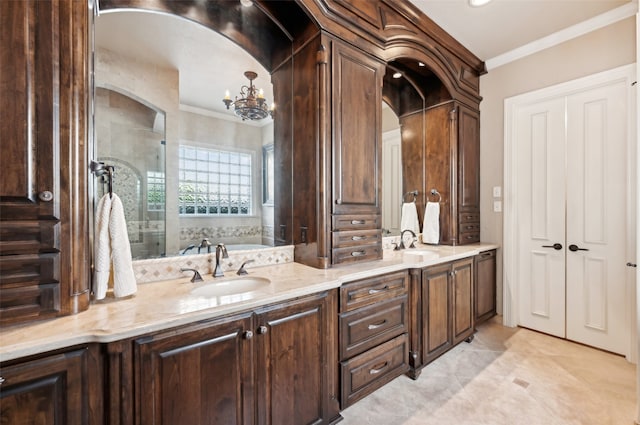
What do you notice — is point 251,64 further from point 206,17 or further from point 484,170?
point 484,170

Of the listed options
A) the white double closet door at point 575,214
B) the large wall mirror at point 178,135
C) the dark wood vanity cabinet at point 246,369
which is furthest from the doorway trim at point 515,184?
the large wall mirror at point 178,135

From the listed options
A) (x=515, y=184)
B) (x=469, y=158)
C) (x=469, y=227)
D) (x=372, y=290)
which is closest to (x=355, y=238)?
(x=372, y=290)

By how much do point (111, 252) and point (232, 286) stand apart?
63cm

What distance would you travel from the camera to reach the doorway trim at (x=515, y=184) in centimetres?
233

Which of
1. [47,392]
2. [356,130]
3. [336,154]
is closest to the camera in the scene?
[47,392]

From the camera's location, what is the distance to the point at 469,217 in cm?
314

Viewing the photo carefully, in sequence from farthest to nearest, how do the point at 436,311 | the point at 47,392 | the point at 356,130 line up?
1. the point at 436,311
2. the point at 356,130
3. the point at 47,392

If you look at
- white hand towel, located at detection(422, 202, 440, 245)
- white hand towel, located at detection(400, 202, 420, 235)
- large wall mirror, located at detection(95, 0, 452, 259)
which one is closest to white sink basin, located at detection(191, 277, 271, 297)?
large wall mirror, located at detection(95, 0, 452, 259)

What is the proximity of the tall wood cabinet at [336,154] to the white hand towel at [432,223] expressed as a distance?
1.06 metres

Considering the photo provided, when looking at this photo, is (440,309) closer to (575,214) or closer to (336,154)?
(336,154)

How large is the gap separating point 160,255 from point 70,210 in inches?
25.5

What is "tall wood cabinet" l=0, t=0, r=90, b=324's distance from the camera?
0.94 m

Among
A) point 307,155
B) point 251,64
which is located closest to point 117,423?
point 307,155

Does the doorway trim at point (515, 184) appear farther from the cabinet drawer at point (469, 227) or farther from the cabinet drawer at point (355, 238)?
the cabinet drawer at point (355, 238)
